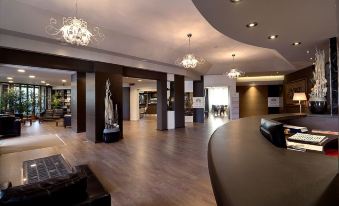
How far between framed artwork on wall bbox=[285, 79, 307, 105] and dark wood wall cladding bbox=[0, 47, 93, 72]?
9.96m

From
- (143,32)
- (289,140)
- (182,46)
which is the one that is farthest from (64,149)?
(289,140)

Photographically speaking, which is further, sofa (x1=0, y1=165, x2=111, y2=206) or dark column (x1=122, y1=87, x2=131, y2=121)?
dark column (x1=122, y1=87, x2=131, y2=121)

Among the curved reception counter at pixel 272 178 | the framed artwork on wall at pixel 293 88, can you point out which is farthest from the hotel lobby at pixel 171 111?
the framed artwork on wall at pixel 293 88

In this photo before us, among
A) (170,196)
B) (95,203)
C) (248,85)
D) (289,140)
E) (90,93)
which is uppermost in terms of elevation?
(248,85)

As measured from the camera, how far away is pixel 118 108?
7180mm

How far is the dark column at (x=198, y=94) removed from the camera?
12.2 m

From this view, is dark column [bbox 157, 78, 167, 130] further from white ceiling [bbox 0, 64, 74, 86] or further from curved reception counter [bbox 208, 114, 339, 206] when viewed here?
curved reception counter [bbox 208, 114, 339, 206]

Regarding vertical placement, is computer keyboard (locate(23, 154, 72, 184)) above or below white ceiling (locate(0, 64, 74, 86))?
below

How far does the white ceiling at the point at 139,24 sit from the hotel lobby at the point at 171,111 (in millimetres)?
31

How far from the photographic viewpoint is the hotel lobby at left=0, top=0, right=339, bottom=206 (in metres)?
0.88

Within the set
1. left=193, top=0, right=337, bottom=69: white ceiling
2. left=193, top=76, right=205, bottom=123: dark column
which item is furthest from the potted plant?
left=193, top=76, right=205, bottom=123: dark column

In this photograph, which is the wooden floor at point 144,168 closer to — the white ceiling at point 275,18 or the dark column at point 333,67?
the white ceiling at point 275,18

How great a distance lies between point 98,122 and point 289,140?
5.90 m

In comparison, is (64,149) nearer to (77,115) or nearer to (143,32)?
(77,115)
